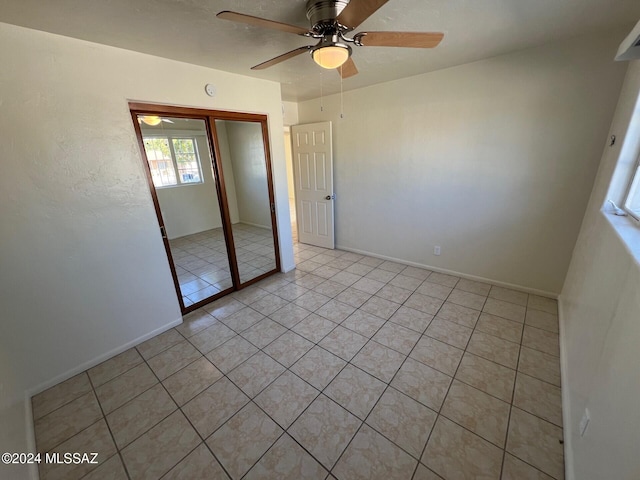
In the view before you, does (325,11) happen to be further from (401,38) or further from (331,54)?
(401,38)

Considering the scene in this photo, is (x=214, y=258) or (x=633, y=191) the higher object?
(x=633, y=191)

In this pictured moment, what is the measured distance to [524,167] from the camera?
97.0 inches

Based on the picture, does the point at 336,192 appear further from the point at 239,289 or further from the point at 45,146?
the point at 45,146

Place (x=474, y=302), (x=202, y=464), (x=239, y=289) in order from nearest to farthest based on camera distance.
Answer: (x=202, y=464) → (x=474, y=302) → (x=239, y=289)

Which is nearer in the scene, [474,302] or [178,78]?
[178,78]

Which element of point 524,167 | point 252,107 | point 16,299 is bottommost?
point 16,299

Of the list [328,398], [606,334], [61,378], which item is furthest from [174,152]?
[606,334]

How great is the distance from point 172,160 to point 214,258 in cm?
116

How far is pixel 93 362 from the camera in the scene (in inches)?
79.0

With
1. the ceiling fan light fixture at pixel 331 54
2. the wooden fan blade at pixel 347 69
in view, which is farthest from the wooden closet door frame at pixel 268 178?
the ceiling fan light fixture at pixel 331 54

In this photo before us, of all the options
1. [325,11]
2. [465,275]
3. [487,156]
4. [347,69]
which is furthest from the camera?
[465,275]

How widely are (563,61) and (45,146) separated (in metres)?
4.01

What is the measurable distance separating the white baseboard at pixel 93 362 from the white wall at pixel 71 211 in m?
0.02

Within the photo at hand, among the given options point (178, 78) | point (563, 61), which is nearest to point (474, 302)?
point (563, 61)
